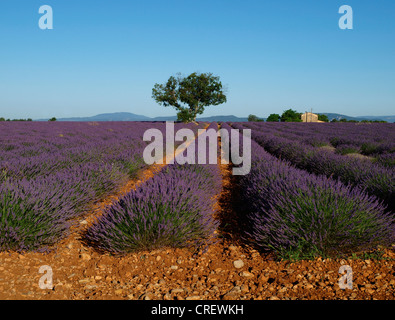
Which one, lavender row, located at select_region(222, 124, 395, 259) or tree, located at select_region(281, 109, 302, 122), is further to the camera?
tree, located at select_region(281, 109, 302, 122)

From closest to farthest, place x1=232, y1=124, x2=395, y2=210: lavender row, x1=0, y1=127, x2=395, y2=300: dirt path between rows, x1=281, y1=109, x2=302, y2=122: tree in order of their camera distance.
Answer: x1=0, y1=127, x2=395, y2=300: dirt path between rows → x1=232, y1=124, x2=395, y2=210: lavender row → x1=281, y1=109, x2=302, y2=122: tree

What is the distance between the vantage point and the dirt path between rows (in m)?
2.12

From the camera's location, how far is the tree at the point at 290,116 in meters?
71.0

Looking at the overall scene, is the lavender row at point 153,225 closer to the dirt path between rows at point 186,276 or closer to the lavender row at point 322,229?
the dirt path between rows at point 186,276

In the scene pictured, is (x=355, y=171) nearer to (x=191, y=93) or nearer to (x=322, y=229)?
(x=322, y=229)

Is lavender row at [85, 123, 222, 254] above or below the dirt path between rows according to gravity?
above

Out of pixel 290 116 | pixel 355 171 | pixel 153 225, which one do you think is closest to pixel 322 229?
pixel 153 225

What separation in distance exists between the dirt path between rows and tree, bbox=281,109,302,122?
237 feet

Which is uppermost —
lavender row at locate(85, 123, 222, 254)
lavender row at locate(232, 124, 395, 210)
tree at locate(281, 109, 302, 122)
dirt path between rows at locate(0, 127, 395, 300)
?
tree at locate(281, 109, 302, 122)

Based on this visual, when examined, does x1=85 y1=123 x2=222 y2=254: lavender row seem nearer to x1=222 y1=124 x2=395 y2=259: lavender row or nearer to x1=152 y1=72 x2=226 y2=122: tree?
x1=222 y1=124 x2=395 y2=259: lavender row

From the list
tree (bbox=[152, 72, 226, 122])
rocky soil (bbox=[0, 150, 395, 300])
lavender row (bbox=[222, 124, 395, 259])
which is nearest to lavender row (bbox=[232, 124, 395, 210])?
lavender row (bbox=[222, 124, 395, 259])

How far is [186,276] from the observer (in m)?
2.46

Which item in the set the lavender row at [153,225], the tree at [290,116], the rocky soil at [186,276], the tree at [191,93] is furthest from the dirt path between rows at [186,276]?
the tree at [290,116]

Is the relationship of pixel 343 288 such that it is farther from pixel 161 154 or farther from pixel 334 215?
pixel 161 154
